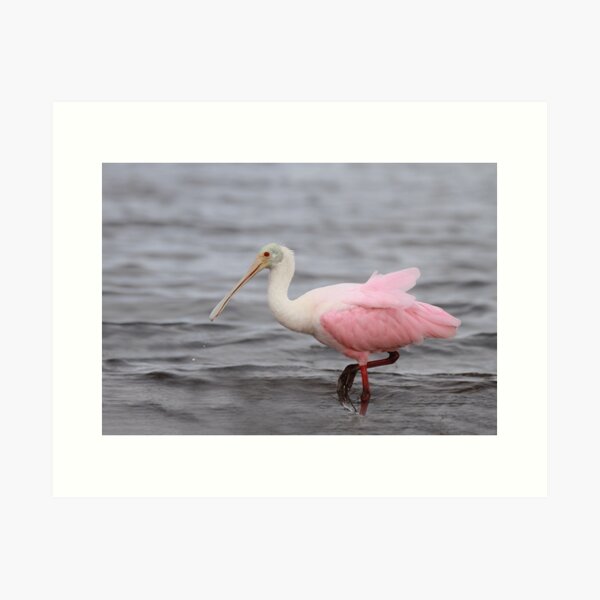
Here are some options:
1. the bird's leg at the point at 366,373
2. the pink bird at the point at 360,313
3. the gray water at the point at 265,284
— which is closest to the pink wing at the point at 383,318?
the pink bird at the point at 360,313

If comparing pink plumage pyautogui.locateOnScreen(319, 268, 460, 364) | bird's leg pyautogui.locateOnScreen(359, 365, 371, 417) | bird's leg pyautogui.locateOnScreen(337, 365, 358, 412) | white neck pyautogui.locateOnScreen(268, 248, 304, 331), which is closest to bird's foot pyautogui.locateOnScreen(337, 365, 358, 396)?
bird's leg pyautogui.locateOnScreen(337, 365, 358, 412)

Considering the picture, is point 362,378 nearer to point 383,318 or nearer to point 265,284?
point 383,318

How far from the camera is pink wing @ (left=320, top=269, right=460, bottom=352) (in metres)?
8.35

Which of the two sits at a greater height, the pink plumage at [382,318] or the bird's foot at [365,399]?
the pink plumage at [382,318]

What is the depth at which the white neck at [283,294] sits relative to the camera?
8.49 metres

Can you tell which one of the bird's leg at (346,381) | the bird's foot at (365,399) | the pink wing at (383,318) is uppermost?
the pink wing at (383,318)

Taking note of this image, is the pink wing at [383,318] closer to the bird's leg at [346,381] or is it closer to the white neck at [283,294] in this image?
the white neck at [283,294]

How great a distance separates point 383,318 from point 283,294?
0.70 meters

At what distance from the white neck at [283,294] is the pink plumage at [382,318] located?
0.70 feet
